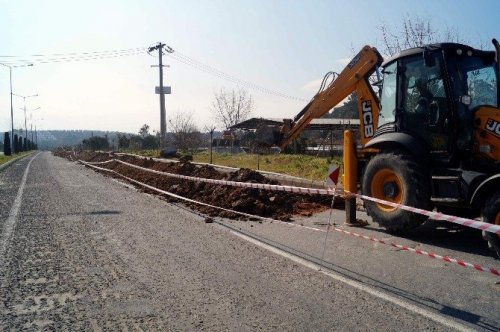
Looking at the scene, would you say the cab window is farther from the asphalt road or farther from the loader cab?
the asphalt road

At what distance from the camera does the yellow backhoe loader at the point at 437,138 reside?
6887 mm

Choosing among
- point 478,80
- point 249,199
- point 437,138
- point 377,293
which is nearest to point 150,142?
point 249,199

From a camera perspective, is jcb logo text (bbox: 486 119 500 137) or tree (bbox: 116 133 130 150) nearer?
jcb logo text (bbox: 486 119 500 137)

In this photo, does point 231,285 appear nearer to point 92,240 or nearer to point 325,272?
point 325,272

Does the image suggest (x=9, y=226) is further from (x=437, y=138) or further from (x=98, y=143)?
(x=98, y=143)

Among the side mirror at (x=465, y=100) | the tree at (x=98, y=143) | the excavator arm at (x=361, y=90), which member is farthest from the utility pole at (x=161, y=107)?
the tree at (x=98, y=143)

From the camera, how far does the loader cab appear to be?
7289mm

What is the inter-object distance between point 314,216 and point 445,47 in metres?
4.34

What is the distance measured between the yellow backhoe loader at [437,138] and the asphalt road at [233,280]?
26.9 inches

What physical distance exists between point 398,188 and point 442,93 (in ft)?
5.67

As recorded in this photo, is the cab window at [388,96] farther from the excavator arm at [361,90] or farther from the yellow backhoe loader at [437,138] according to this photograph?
the excavator arm at [361,90]

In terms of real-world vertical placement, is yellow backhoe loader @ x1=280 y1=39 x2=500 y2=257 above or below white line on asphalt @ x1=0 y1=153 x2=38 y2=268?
above

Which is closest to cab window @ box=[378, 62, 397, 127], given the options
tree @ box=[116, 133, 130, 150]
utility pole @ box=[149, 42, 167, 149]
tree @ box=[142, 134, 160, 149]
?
utility pole @ box=[149, 42, 167, 149]

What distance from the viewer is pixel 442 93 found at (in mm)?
7453
